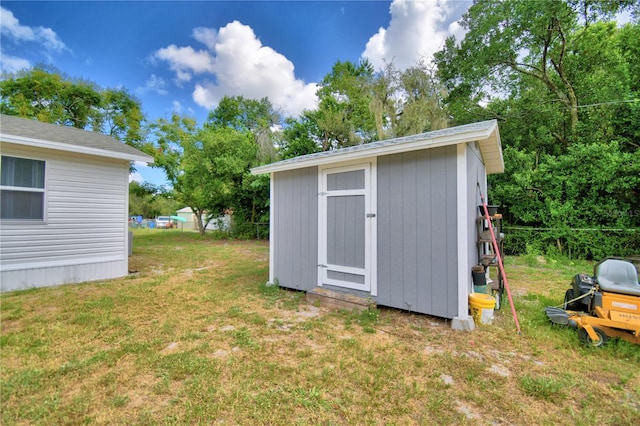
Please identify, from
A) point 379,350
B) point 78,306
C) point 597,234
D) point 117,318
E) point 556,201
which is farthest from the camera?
point 556,201

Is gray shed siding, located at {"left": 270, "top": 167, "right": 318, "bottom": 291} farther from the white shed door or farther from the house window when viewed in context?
the house window

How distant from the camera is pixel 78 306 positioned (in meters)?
3.72

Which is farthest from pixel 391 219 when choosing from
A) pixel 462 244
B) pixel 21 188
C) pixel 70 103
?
pixel 70 103

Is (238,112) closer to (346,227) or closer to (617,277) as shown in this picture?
(346,227)

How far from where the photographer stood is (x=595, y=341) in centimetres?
263

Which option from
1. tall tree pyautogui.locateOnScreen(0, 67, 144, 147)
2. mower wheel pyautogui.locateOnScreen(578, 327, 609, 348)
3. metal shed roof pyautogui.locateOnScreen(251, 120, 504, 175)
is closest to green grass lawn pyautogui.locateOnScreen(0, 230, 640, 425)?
mower wheel pyautogui.locateOnScreen(578, 327, 609, 348)

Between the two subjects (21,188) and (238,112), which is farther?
(238,112)

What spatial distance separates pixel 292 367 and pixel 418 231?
2111 millimetres

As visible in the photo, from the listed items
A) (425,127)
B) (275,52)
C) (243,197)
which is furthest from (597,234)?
(275,52)

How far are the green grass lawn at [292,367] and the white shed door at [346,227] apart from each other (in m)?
0.57

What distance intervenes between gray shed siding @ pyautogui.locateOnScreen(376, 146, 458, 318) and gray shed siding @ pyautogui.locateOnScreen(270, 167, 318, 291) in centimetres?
113

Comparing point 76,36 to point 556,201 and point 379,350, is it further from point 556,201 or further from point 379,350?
point 556,201

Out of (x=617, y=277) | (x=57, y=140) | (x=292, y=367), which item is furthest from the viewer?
(x=57, y=140)

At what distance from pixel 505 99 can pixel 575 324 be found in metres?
10.4
